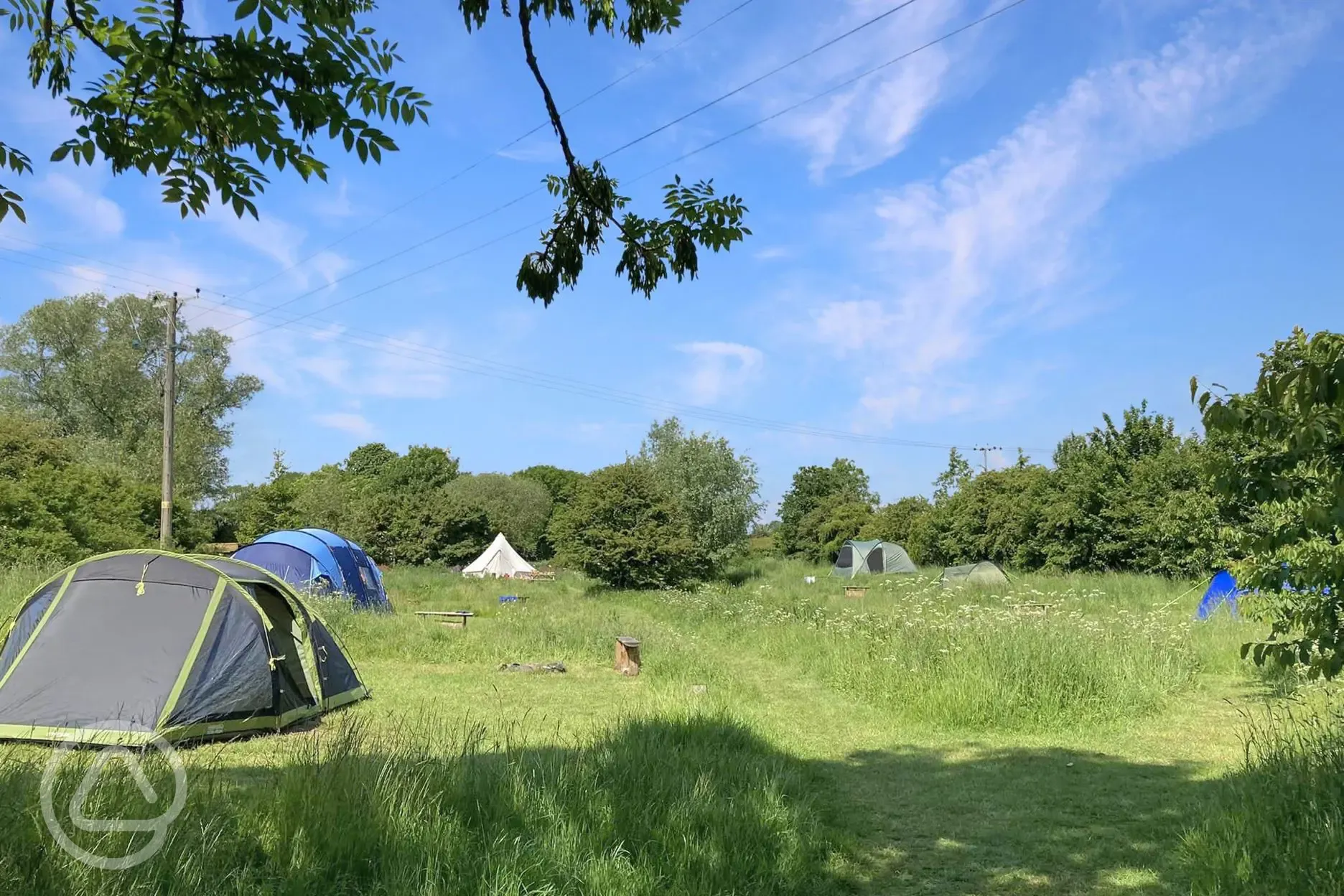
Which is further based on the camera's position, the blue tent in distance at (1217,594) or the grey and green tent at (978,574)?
the grey and green tent at (978,574)

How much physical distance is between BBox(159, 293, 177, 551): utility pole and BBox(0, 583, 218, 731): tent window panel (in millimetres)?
15053

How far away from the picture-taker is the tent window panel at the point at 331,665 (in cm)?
909

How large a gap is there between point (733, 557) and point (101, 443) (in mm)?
25629

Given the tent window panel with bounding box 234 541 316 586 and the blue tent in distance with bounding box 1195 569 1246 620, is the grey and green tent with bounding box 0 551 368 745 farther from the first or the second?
the blue tent in distance with bounding box 1195 569 1246 620

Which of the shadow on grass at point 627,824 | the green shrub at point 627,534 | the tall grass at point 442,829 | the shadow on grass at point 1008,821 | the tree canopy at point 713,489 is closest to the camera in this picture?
the tall grass at point 442,829

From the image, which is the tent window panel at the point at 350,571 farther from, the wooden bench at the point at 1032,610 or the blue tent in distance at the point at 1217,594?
the blue tent in distance at the point at 1217,594

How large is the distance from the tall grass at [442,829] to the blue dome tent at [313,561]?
12.9 m

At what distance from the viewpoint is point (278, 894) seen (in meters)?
3.14

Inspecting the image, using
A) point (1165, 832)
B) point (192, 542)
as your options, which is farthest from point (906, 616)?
point (192, 542)

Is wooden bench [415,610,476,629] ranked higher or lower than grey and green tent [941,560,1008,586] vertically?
lower

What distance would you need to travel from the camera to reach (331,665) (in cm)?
933

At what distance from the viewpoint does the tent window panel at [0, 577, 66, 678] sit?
25.5 ft

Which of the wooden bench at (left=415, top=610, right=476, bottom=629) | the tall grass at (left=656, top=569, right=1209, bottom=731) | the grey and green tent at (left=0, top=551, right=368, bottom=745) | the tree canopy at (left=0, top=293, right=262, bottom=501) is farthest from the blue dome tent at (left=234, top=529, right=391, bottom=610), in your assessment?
the tree canopy at (left=0, top=293, right=262, bottom=501)

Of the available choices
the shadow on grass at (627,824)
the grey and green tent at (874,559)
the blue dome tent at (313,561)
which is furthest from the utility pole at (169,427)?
the grey and green tent at (874,559)
